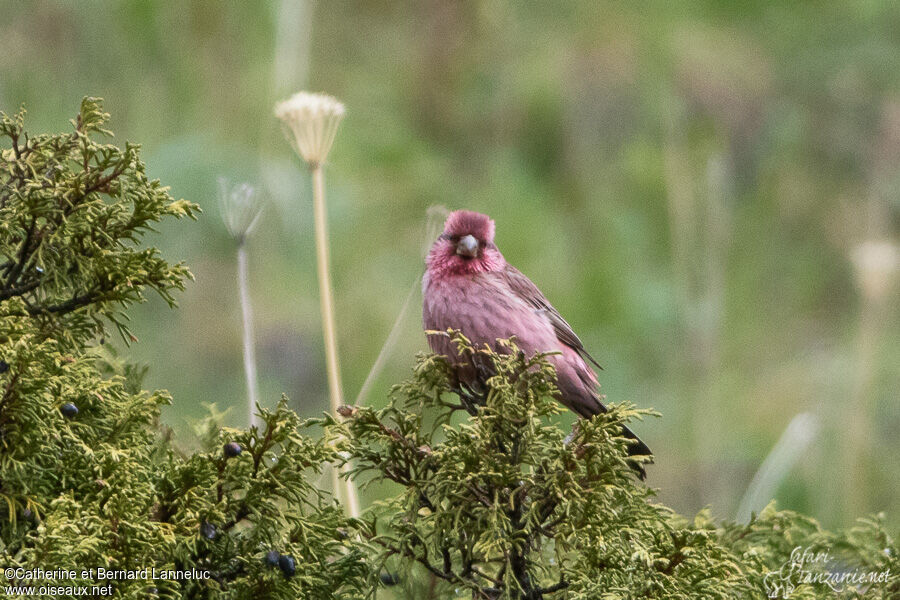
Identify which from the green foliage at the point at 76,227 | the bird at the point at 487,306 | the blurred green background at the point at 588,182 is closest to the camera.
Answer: the green foliage at the point at 76,227

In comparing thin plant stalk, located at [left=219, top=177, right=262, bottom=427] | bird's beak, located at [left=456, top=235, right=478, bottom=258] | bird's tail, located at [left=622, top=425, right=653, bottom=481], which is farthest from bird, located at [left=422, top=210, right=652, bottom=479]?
thin plant stalk, located at [left=219, top=177, right=262, bottom=427]

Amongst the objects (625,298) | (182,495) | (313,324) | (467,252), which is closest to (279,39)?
(313,324)

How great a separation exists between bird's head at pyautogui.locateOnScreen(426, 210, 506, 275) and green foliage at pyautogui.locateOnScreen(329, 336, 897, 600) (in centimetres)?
103

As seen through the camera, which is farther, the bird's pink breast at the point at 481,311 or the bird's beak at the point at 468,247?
the bird's beak at the point at 468,247

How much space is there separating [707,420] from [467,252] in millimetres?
2200

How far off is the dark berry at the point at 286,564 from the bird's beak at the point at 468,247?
134cm

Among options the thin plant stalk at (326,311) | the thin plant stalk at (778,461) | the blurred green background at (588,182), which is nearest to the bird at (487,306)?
the thin plant stalk at (326,311)

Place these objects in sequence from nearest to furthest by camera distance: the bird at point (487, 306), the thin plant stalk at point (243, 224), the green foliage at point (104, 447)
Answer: the green foliage at point (104, 447)
the thin plant stalk at point (243, 224)
the bird at point (487, 306)

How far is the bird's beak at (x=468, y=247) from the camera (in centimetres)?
298

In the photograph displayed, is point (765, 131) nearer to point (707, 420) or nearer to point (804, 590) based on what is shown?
point (707, 420)

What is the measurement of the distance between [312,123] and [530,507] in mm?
1269

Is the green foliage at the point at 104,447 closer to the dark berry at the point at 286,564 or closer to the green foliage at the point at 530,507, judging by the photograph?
the dark berry at the point at 286,564

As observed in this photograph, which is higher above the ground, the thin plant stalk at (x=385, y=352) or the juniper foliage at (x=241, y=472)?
the thin plant stalk at (x=385, y=352)

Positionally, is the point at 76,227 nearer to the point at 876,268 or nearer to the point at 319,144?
the point at 319,144
